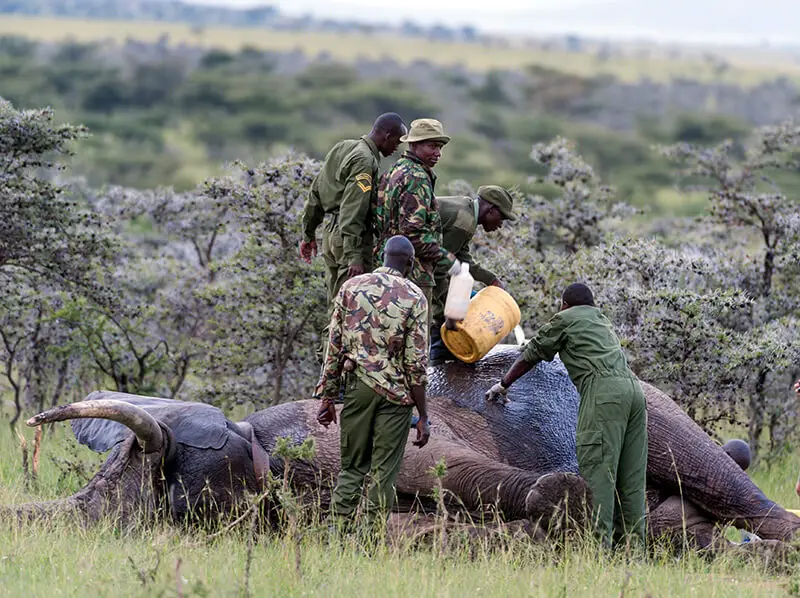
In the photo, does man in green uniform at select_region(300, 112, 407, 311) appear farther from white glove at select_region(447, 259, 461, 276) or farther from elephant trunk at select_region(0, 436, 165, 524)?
elephant trunk at select_region(0, 436, 165, 524)

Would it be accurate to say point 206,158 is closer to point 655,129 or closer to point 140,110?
point 140,110

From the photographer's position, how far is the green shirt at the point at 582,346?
7398 millimetres

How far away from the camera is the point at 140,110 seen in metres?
65.2

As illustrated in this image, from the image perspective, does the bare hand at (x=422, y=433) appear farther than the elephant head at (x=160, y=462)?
Yes

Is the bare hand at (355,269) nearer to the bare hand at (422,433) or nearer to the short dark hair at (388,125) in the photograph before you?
the short dark hair at (388,125)

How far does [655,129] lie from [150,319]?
52.3 metres

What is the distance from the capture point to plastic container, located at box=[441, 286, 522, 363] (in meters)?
8.08

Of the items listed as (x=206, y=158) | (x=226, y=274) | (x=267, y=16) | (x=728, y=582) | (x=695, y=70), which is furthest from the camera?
(x=267, y=16)

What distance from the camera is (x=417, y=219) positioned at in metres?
8.07

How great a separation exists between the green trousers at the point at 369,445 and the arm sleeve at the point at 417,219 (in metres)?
1.33

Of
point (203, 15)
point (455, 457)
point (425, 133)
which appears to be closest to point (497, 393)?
point (455, 457)

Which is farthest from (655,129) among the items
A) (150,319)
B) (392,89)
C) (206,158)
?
(150,319)

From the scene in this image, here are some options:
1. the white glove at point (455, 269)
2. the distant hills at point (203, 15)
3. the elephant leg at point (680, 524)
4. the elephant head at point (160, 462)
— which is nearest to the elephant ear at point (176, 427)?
the elephant head at point (160, 462)

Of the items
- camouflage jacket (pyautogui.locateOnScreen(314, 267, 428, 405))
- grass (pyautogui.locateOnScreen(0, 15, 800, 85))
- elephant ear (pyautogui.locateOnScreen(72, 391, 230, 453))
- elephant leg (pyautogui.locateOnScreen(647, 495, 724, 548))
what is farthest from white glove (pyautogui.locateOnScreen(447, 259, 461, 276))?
grass (pyautogui.locateOnScreen(0, 15, 800, 85))
